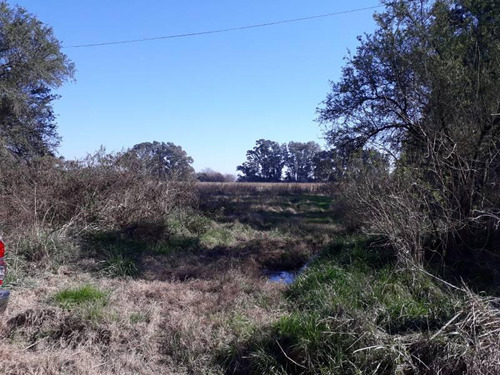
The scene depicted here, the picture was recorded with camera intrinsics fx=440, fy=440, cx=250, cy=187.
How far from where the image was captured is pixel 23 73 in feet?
64.3

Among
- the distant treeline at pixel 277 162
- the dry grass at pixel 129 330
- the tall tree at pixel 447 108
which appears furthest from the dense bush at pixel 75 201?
the distant treeline at pixel 277 162

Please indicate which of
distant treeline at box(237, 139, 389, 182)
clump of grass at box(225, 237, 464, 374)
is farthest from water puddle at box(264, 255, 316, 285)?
distant treeline at box(237, 139, 389, 182)

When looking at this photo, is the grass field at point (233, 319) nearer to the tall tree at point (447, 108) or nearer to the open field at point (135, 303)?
the open field at point (135, 303)

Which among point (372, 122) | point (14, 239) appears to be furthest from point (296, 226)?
point (14, 239)

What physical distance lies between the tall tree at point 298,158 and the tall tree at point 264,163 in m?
1.11

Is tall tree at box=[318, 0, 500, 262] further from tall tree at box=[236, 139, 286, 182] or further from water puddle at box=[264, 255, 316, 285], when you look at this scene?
tall tree at box=[236, 139, 286, 182]

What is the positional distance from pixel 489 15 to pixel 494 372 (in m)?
9.34

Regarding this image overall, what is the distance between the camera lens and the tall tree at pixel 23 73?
18953mm

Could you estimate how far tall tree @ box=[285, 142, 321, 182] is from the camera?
206 ft

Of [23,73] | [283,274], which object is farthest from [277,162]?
[283,274]

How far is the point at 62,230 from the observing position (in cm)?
980

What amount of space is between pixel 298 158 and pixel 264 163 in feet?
17.1

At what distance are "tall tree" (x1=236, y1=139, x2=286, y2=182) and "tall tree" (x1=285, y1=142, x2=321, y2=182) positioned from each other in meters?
1.11

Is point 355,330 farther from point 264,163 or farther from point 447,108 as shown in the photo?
point 264,163
